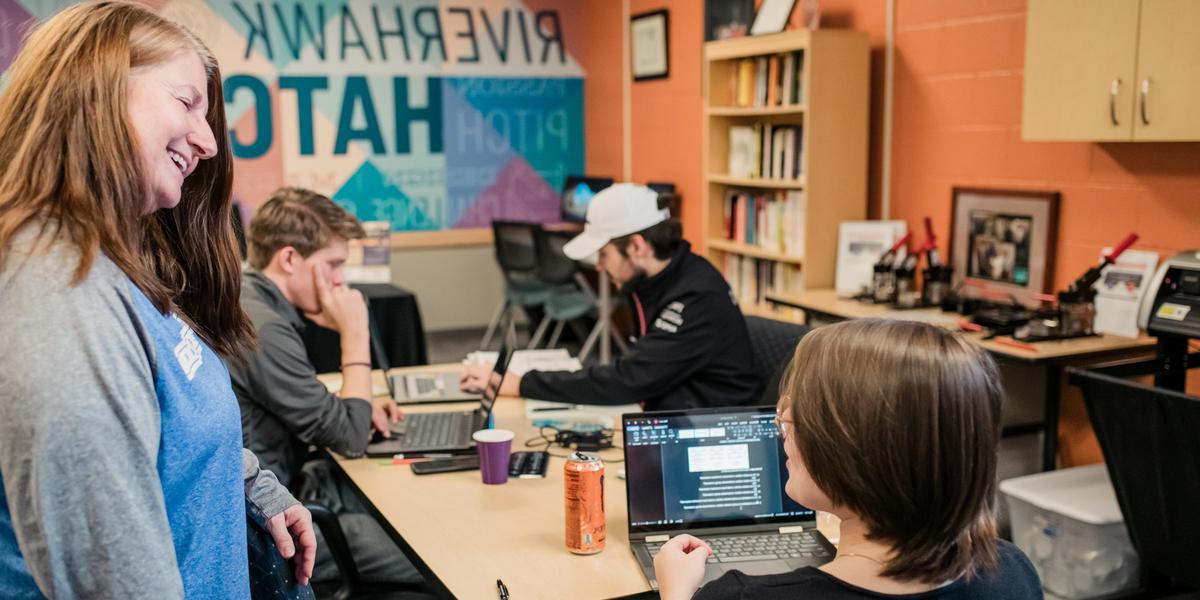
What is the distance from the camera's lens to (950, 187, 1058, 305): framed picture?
3.88 m

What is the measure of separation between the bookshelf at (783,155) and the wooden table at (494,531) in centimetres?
251

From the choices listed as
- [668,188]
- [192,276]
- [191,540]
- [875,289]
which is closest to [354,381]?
[192,276]

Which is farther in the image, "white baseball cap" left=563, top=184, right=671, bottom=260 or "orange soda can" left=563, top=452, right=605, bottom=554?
"white baseball cap" left=563, top=184, right=671, bottom=260

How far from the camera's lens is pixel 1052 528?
3.11 meters

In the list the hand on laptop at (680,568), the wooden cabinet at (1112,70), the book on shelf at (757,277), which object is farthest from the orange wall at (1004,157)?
the hand on laptop at (680,568)

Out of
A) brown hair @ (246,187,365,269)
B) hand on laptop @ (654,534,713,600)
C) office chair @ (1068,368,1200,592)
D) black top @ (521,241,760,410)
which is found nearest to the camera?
hand on laptop @ (654,534,713,600)

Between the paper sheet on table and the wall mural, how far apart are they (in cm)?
469

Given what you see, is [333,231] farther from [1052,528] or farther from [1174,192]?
[1174,192]

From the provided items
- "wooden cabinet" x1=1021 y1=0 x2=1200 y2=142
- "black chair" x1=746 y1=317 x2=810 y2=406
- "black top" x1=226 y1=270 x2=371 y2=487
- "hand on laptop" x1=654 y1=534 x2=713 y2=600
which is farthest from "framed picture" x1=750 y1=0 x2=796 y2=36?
"hand on laptop" x1=654 y1=534 x2=713 y2=600

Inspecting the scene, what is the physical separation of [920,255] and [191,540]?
3.77 m

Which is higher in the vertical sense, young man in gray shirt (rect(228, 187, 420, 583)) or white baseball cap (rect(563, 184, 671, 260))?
white baseball cap (rect(563, 184, 671, 260))

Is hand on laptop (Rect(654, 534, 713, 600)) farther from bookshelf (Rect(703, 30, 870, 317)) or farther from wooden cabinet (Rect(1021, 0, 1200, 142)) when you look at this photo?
bookshelf (Rect(703, 30, 870, 317))

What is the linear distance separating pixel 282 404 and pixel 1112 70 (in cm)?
268

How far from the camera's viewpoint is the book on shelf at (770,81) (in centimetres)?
465
